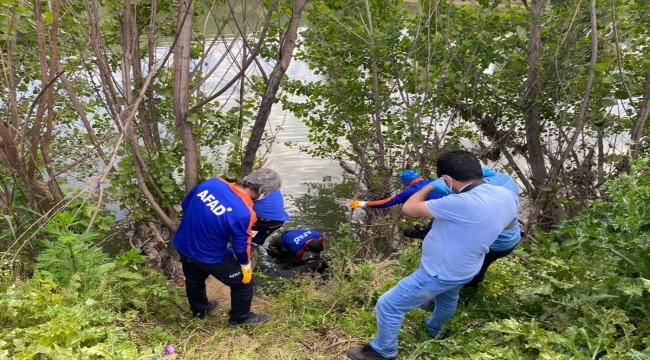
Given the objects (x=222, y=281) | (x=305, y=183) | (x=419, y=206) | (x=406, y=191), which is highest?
(x=419, y=206)

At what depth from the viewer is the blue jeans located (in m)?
2.84

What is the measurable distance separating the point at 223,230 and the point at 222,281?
0.52m

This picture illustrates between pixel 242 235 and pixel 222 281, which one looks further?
pixel 222 281

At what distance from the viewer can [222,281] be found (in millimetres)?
Result: 3660

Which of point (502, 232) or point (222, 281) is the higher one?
point (502, 232)

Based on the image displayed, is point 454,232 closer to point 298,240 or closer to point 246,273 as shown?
point 246,273

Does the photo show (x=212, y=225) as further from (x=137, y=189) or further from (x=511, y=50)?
(x=511, y=50)

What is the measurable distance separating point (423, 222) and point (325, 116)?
2166 mm

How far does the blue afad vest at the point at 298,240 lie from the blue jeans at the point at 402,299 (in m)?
3.59

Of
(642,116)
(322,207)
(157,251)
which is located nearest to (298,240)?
(157,251)

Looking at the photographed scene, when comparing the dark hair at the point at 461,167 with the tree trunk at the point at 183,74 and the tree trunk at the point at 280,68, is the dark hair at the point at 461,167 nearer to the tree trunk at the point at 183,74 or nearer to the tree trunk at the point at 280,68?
the tree trunk at the point at 280,68

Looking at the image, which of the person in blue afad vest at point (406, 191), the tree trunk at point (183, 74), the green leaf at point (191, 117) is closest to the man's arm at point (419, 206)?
the person in blue afad vest at point (406, 191)

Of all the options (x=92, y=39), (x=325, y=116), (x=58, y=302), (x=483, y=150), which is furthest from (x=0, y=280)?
(x=483, y=150)

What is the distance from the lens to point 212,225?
11.0 ft
